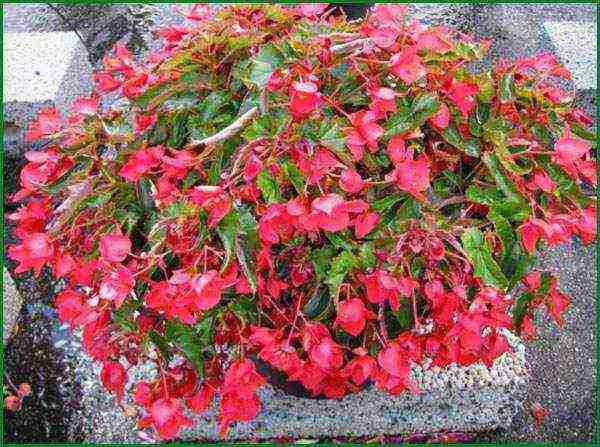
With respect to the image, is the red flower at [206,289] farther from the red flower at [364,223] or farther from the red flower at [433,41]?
the red flower at [433,41]

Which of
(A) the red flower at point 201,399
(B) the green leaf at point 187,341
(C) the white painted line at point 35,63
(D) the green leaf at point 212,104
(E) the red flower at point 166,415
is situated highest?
(D) the green leaf at point 212,104

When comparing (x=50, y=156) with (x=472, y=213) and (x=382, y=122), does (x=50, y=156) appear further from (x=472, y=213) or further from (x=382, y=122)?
(x=472, y=213)

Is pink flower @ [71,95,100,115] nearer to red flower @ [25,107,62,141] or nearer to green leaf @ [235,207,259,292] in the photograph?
red flower @ [25,107,62,141]

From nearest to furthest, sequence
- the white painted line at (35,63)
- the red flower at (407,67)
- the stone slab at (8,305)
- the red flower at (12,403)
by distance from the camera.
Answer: the red flower at (407,67), the red flower at (12,403), the stone slab at (8,305), the white painted line at (35,63)

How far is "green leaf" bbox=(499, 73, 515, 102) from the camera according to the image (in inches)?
52.8

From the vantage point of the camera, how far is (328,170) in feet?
3.84

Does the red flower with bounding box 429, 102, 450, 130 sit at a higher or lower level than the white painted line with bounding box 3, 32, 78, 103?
higher

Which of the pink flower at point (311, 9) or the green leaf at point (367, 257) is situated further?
the pink flower at point (311, 9)

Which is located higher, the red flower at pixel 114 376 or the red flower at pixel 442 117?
the red flower at pixel 442 117

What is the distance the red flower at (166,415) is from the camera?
1304 millimetres

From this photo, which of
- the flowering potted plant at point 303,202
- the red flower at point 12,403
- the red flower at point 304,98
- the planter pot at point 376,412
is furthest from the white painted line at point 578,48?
the red flower at point 12,403

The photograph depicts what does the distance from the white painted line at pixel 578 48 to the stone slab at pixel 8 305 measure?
210cm

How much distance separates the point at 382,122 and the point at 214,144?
0.29m

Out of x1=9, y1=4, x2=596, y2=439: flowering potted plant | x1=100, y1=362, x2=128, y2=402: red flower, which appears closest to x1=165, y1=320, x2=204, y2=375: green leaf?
x1=9, y1=4, x2=596, y2=439: flowering potted plant
